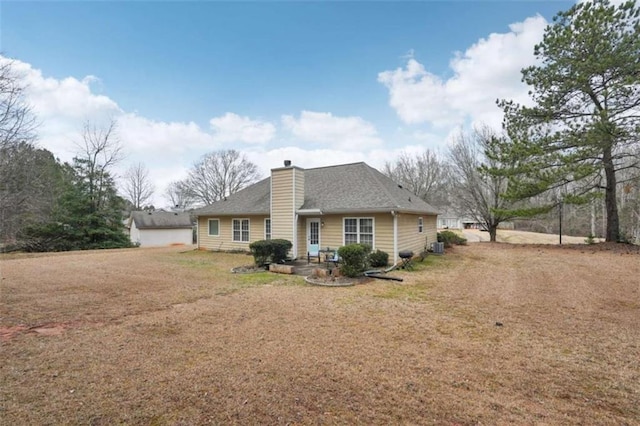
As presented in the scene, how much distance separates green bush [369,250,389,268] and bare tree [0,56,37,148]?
11407 millimetres

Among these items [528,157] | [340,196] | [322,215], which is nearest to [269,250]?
[322,215]

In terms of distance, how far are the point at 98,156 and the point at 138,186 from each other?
16889mm

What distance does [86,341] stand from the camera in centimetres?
457

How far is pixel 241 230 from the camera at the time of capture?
16.5m

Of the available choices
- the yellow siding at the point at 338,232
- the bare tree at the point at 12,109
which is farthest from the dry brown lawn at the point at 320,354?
the bare tree at the point at 12,109

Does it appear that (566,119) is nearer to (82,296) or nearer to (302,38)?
(302,38)

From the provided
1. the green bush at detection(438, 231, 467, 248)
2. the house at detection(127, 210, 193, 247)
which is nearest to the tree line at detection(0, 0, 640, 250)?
the green bush at detection(438, 231, 467, 248)

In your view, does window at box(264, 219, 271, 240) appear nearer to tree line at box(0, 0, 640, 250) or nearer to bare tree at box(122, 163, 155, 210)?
tree line at box(0, 0, 640, 250)

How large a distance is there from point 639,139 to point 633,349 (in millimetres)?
13547

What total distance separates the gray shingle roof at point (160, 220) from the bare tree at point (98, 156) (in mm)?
6267

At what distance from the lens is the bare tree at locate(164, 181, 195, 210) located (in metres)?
43.2

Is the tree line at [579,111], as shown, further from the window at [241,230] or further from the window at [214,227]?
the window at [214,227]

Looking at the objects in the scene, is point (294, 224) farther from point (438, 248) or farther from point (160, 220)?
point (160, 220)

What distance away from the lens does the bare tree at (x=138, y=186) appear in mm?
39969
